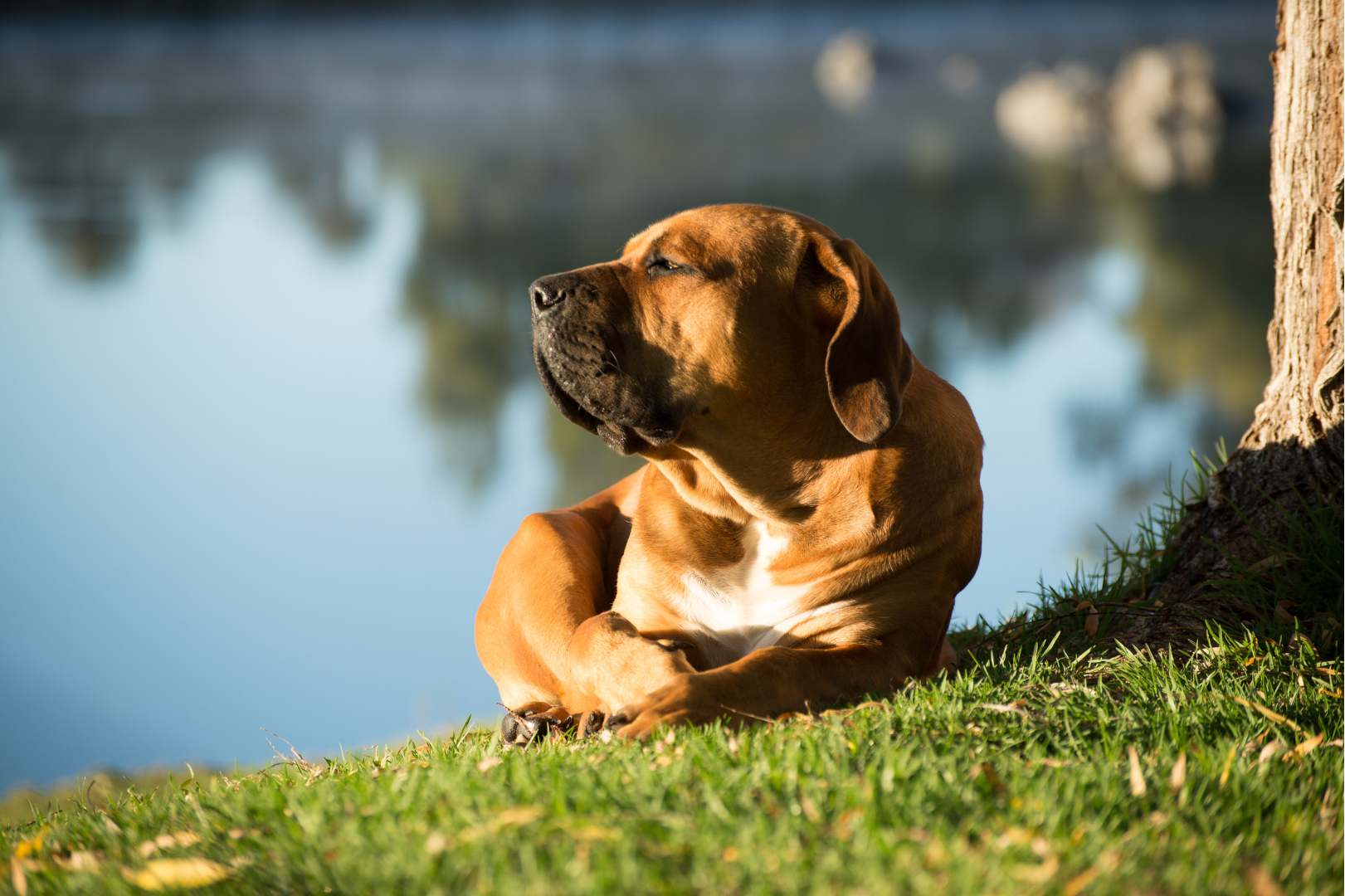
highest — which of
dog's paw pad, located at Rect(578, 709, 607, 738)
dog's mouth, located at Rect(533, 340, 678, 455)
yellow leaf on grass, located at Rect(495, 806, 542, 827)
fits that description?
dog's mouth, located at Rect(533, 340, 678, 455)

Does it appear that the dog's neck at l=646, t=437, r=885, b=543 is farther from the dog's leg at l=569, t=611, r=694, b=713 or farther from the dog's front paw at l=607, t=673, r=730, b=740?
the dog's front paw at l=607, t=673, r=730, b=740

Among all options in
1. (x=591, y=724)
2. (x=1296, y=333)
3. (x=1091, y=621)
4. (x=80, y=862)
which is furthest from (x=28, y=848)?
(x=1296, y=333)

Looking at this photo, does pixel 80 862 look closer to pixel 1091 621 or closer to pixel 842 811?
pixel 842 811

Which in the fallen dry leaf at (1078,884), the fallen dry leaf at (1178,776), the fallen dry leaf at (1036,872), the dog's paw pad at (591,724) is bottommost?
the dog's paw pad at (591,724)

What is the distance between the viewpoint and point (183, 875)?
6.09 feet

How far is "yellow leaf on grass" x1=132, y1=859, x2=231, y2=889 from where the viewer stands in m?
1.84

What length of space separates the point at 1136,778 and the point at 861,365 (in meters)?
1.31

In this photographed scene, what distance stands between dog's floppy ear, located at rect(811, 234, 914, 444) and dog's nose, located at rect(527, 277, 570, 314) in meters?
0.78

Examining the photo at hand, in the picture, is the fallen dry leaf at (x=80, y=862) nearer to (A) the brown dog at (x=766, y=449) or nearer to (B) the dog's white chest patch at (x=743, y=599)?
(A) the brown dog at (x=766, y=449)

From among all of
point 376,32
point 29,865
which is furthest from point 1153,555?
point 376,32

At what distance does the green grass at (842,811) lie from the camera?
5.34ft

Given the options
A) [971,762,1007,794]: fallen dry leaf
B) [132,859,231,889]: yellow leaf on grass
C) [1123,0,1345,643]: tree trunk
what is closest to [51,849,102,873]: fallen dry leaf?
[132,859,231,889]: yellow leaf on grass

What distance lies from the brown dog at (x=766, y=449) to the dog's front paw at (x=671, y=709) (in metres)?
0.13

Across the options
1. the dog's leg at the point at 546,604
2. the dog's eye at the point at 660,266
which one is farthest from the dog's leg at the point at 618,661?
the dog's eye at the point at 660,266
